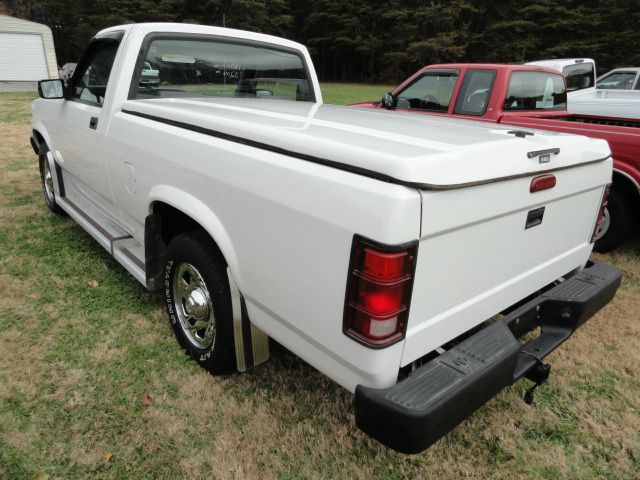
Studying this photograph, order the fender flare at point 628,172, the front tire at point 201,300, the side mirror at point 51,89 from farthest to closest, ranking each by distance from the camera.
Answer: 1. the fender flare at point 628,172
2. the side mirror at point 51,89
3. the front tire at point 201,300

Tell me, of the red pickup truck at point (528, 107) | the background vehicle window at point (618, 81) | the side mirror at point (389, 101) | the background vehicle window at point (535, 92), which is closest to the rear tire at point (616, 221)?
the red pickup truck at point (528, 107)

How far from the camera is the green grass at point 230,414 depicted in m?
2.07

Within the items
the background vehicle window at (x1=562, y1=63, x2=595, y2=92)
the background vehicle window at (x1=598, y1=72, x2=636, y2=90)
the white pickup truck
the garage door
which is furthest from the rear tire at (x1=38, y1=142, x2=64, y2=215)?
the garage door

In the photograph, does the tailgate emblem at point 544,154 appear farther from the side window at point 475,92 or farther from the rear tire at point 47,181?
the rear tire at point 47,181

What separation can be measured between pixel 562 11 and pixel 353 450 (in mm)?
44595

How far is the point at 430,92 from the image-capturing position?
6129 millimetres

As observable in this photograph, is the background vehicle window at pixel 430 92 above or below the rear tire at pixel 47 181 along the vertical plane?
above

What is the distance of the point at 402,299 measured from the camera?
1.52 m

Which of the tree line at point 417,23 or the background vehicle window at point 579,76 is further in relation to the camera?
the tree line at point 417,23

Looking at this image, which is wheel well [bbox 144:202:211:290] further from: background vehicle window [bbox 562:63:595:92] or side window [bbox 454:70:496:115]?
background vehicle window [bbox 562:63:595:92]

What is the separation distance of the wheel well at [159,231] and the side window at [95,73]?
3.56 feet

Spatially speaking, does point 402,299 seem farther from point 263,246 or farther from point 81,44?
point 81,44

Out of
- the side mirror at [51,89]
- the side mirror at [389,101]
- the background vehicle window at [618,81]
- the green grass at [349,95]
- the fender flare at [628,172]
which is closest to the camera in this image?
the side mirror at [51,89]

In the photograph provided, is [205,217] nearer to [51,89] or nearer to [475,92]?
[51,89]
